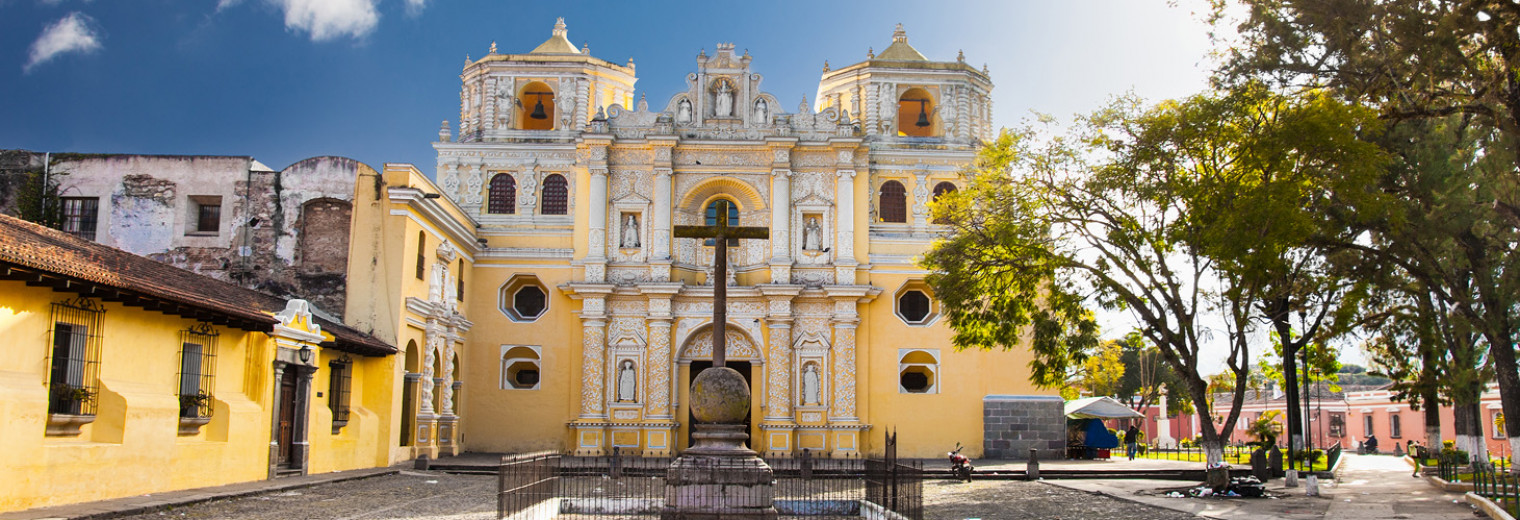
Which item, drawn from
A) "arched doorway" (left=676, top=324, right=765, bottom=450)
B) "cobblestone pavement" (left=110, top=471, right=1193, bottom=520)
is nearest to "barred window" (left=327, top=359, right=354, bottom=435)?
"cobblestone pavement" (left=110, top=471, right=1193, bottom=520)

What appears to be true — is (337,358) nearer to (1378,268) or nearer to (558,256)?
(558,256)

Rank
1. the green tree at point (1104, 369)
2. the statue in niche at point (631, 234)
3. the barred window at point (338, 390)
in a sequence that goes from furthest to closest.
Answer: the green tree at point (1104, 369)
the statue in niche at point (631, 234)
the barred window at point (338, 390)

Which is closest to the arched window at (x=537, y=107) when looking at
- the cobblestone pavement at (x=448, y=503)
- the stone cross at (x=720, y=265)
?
the cobblestone pavement at (x=448, y=503)

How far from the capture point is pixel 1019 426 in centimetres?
2962

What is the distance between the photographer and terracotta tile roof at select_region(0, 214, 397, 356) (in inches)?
492

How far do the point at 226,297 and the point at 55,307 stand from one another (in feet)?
14.5

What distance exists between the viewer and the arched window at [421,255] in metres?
24.3

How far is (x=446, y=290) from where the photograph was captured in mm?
26953

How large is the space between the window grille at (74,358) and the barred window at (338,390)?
6.56m

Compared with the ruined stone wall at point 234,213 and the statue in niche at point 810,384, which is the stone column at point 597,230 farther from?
the ruined stone wall at point 234,213

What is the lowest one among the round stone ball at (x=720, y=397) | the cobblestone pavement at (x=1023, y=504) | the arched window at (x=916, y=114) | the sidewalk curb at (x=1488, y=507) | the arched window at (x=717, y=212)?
the cobblestone pavement at (x=1023, y=504)

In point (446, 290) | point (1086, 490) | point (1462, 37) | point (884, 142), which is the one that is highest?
point (884, 142)

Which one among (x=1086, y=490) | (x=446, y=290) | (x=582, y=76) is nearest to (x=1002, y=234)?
(x=1086, y=490)

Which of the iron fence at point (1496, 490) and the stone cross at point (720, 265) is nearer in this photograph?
the iron fence at point (1496, 490)
